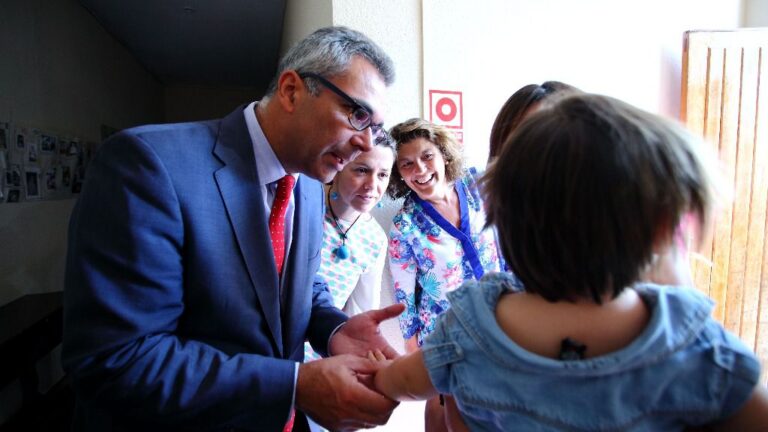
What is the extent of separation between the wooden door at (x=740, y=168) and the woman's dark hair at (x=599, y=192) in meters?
2.18

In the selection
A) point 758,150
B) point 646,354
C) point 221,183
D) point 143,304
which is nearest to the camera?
point 646,354

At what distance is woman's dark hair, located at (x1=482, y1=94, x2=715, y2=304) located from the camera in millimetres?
554

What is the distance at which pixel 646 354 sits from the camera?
0.55 meters

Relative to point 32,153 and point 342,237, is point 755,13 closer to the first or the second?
point 342,237

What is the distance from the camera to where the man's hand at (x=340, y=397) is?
2.78 feet

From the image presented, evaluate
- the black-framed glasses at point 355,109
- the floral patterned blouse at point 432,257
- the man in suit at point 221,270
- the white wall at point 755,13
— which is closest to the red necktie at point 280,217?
the man in suit at point 221,270

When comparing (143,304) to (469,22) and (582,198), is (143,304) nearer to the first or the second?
(582,198)

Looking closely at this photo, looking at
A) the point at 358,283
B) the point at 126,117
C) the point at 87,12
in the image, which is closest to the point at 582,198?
the point at 358,283

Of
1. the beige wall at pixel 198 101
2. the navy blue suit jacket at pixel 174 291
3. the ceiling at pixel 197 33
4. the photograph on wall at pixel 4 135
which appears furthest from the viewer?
the beige wall at pixel 198 101

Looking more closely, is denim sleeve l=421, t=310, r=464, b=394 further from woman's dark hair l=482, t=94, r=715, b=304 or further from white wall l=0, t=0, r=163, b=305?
white wall l=0, t=0, r=163, b=305

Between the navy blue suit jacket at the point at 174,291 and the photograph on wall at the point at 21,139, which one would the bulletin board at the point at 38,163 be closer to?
the photograph on wall at the point at 21,139

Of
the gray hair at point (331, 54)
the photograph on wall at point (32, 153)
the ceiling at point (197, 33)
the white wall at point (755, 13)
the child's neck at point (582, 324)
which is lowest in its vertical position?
the child's neck at point (582, 324)

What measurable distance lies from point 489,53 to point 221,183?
1.50 meters

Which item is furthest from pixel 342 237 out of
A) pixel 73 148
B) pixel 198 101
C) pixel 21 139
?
pixel 198 101
